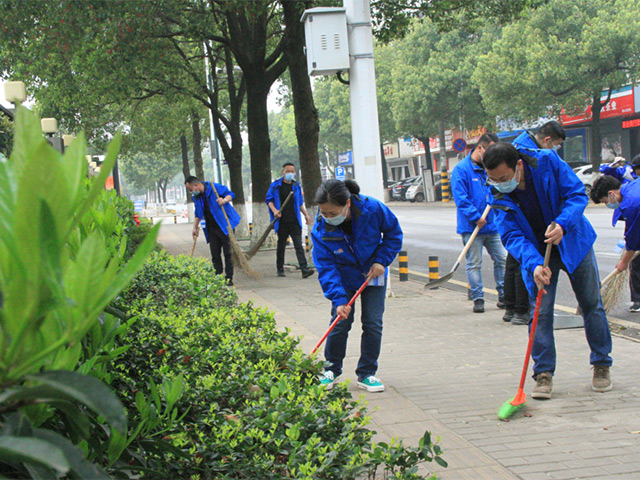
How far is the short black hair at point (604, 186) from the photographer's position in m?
6.98

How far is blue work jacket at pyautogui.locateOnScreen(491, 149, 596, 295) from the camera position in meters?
4.59

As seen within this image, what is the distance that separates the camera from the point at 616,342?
20.4ft

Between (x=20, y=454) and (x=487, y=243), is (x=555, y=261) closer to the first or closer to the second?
(x=487, y=243)

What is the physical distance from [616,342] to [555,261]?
1.89m

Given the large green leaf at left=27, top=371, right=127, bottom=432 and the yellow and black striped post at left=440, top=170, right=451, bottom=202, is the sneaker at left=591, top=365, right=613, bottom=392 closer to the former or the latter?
the large green leaf at left=27, top=371, right=127, bottom=432

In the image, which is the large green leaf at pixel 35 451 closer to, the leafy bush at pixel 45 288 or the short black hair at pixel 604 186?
the leafy bush at pixel 45 288

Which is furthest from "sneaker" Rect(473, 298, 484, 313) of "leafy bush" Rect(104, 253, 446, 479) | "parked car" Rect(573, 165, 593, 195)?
"parked car" Rect(573, 165, 593, 195)

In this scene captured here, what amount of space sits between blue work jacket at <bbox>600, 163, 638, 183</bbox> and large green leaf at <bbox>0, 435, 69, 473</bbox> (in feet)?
25.1

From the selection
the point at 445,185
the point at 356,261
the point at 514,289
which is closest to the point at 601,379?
the point at 356,261

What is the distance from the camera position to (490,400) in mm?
4703

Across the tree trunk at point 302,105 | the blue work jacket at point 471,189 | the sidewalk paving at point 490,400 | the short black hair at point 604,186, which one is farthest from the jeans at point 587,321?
the tree trunk at point 302,105

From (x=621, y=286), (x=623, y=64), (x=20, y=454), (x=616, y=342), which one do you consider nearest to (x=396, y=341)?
(x=616, y=342)

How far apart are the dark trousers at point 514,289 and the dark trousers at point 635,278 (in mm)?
1354

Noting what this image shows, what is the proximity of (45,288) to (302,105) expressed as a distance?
43.0 feet
